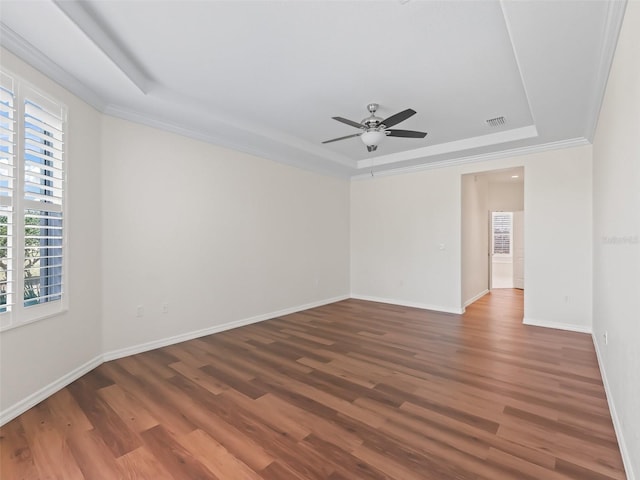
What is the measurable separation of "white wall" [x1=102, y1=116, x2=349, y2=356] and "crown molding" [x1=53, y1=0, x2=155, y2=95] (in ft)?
2.62

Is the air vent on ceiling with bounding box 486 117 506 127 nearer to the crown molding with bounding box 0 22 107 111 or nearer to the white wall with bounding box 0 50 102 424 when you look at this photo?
the crown molding with bounding box 0 22 107 111

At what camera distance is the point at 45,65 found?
254 centimetres

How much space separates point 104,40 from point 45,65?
603 mm

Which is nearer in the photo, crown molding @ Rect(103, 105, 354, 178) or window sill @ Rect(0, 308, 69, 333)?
window sill @ Rect(0, 308, 69, 333)

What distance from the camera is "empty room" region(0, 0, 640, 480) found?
6.46 ft

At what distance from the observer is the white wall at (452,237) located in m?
4.53

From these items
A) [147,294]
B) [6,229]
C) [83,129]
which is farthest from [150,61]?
[147,294]

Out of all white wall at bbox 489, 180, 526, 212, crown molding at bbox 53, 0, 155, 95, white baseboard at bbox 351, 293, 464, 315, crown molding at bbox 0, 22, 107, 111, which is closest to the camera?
crown molding at bbox 53, 0, 155, 95

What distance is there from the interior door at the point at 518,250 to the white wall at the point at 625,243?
6692mm

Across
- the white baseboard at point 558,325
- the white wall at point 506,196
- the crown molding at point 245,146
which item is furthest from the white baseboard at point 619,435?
the white wall at point 506,196

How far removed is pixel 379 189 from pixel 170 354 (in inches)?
193

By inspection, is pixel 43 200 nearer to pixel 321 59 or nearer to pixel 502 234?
pixel 321 59

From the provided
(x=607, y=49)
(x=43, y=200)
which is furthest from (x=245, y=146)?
(x=607, y=49)

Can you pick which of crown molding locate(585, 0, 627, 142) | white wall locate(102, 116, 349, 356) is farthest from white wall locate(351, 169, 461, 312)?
crown molding locate(585, 0, 627, 142)
